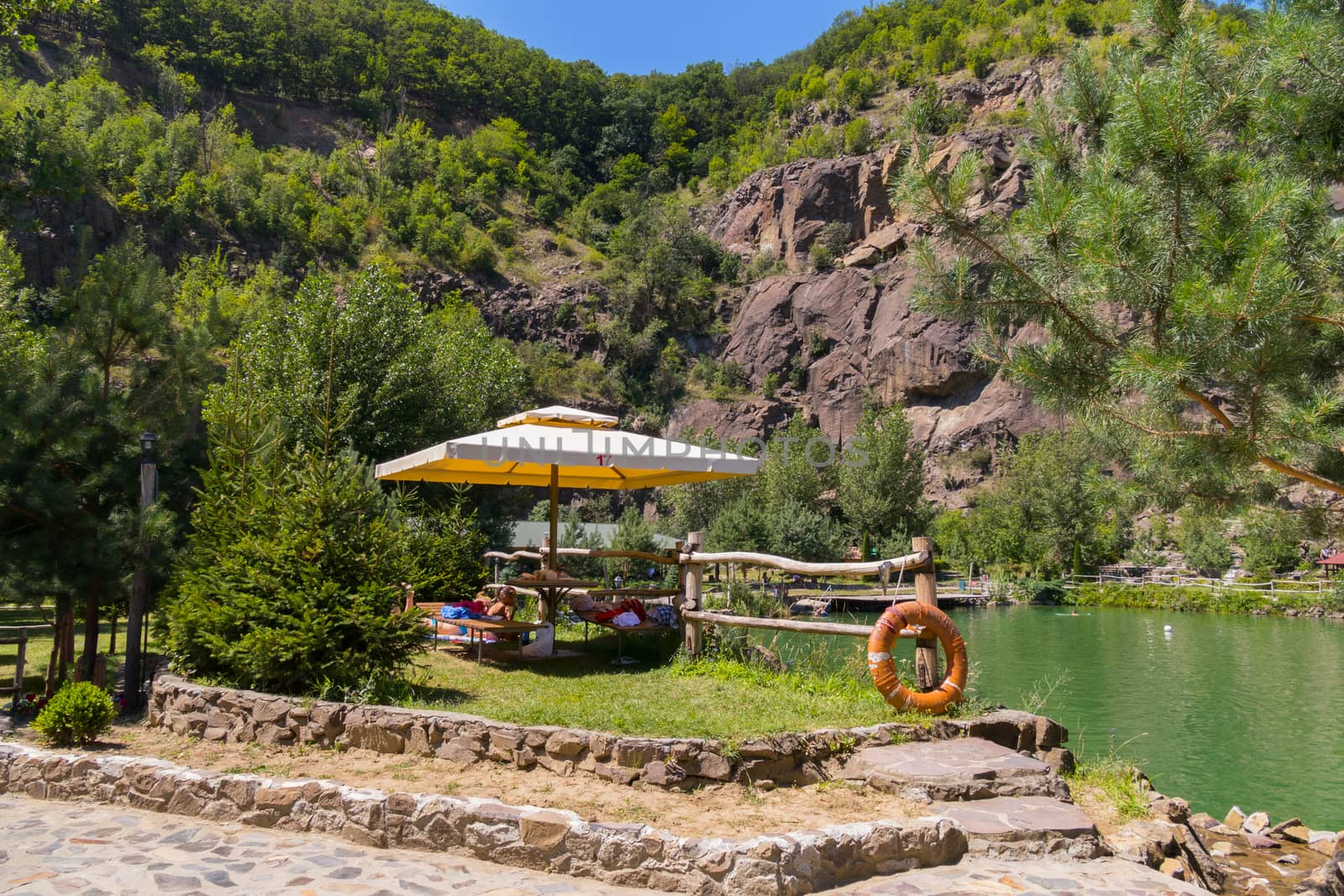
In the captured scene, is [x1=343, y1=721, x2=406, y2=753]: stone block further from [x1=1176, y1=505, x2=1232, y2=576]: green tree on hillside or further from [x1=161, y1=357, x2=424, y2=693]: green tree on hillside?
[x1=1176, y1=505, x2=1232, y2=576]: green tree on hillside

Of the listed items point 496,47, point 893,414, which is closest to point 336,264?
point 893,414

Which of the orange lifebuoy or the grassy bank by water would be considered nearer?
the orange lifebuoy

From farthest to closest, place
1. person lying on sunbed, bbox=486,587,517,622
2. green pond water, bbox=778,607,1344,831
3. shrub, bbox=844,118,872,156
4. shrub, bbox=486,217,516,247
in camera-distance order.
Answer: shrub, bbox=844,118,872,156, shrub, bbox=486,217,516,247, green pond water, bbox=778,607,1344,831, person lying on sunbed, bbox=486,587,517,622

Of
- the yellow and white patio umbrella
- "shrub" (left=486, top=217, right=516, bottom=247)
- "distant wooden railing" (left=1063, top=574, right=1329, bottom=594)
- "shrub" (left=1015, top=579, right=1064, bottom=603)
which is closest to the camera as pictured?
the yellow and white patio umbrella

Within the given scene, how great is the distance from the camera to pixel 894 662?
5.81m

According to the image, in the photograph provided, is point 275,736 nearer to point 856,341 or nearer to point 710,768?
point 710,768

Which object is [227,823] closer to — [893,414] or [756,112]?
[893,414]

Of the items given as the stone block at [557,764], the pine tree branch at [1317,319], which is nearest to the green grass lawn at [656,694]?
the stone block at [557,764]

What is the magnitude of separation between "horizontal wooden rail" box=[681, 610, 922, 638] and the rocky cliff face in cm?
3959

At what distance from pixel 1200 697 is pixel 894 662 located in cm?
1189

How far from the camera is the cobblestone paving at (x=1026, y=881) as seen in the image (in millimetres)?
3621

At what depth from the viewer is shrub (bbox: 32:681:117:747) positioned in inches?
229

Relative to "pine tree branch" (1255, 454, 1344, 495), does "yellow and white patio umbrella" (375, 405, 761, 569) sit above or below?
above

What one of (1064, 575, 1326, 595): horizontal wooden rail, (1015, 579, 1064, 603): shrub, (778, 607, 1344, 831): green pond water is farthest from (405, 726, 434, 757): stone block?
(1064, 575, 1326, 595): horizontal wooden rail
